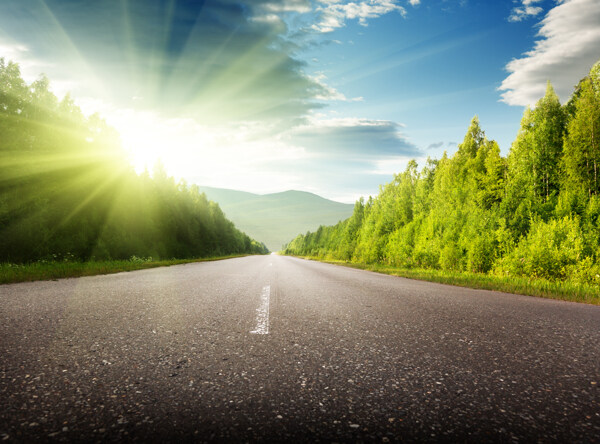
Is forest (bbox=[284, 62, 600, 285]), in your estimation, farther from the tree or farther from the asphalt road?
the asphalt road

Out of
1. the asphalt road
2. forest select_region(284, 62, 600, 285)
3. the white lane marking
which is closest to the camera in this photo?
the asphalt road

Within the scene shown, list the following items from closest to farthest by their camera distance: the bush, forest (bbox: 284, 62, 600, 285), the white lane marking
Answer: the white lane marking, the bush, forest (bbox: 284, 62, 600, 285)

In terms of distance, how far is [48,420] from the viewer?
1.89 m

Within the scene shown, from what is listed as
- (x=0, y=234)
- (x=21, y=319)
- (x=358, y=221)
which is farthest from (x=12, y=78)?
(x=358, y=221)

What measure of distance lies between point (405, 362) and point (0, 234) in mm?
23705

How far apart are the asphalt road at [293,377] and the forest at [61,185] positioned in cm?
1886

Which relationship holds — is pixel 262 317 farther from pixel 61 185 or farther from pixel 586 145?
pixel 586 145

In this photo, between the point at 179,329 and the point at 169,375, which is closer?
the point at 169,375

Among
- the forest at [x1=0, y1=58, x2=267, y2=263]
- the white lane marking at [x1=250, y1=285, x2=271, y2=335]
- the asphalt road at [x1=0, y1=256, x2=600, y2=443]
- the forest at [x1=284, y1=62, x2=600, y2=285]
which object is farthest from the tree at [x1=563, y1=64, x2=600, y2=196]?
the forest at [x1=0, y1=58, x2=267, y2=263]

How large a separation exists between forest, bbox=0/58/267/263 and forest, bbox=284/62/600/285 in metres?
26.2

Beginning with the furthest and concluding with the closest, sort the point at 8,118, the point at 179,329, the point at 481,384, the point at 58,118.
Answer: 1. the point at 58,118
2. the point at 8,118
3. the point at 179,329
4. the point at 481,384

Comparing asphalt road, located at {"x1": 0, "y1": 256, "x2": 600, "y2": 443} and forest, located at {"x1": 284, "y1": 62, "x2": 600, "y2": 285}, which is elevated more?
forest, located at {"x1": 284, "y1": 62, "x2": 600, "y2": 285}

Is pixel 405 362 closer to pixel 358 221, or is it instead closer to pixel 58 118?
pixel 58 118

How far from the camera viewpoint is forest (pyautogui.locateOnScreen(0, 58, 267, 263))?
1933 centimetres
